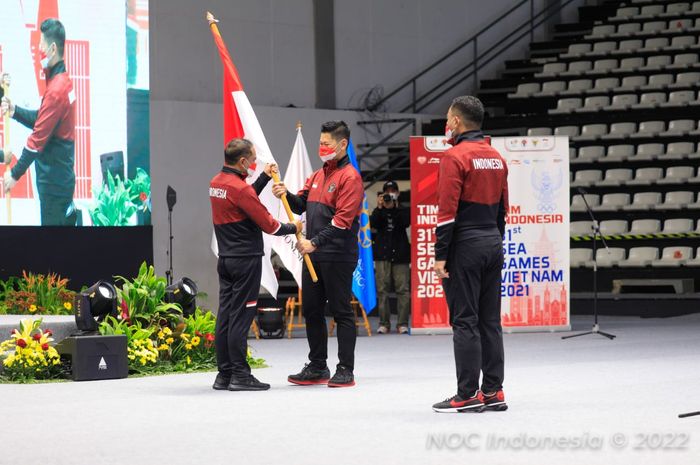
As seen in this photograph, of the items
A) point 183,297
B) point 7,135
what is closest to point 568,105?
point 7,135

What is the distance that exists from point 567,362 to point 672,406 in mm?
2763

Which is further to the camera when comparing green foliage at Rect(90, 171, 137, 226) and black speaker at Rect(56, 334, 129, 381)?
green foliage at Rect(90, 171, 137, 226)

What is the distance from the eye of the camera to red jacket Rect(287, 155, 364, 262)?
7508 mm

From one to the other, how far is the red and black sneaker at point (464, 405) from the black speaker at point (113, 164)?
32.3 feet

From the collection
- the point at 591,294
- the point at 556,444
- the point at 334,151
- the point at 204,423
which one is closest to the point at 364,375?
the point at 334,151

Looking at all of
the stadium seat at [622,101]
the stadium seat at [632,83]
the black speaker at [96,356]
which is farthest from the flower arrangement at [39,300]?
the stadium seat at [632,83]

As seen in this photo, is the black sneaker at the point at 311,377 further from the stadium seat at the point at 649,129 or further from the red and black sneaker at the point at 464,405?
the stadium seat at the point at 649,129

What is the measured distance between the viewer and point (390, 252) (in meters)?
13.1

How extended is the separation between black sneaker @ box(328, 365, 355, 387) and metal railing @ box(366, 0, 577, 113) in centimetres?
1192

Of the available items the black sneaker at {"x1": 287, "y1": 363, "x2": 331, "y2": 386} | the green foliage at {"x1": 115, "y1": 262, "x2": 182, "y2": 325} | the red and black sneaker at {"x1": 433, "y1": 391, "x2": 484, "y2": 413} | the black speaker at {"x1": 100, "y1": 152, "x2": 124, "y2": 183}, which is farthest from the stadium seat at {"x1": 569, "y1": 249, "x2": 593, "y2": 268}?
the red and black sneaker at {"x1": 433, "y1": 391, "x2": 484, "y2": 413}

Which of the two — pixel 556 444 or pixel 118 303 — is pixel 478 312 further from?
pixel 118 303

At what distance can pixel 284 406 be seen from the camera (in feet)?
22.0

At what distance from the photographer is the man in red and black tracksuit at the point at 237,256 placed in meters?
7.45

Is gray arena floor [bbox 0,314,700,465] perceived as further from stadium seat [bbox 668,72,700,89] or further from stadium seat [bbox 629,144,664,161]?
stadium seat [bbox 668,72,700,89]
